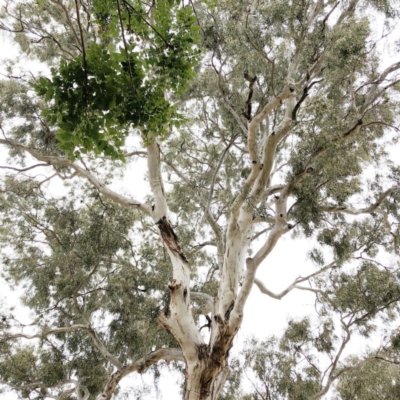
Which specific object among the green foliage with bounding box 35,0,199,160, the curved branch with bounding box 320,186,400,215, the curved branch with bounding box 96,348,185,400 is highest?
the curved branch with bounding box 320,186,400,215

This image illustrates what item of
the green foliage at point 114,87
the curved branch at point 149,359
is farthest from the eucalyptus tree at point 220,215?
the green foliage at point 114,87

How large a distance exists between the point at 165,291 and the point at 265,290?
1.93 metres

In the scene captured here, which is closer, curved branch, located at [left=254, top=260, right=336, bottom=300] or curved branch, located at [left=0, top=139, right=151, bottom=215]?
curved branch, located at [left=0, top=139, right=151, bottom=215]

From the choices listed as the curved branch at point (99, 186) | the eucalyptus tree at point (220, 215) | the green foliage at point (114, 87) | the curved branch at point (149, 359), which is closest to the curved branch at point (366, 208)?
the eucalyptus tree at point (220, 215)

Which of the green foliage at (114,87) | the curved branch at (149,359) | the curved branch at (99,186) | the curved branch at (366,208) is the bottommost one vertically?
the green foliage at (114,87)

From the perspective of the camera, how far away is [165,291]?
274 inches

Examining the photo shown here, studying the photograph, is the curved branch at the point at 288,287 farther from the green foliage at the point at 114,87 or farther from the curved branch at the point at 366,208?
the green foliage at the point at 114,87

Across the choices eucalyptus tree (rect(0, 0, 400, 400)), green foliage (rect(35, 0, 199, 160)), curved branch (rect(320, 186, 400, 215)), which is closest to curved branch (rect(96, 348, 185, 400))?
eucalyptus tree (rect(0, 0, 400, 400))

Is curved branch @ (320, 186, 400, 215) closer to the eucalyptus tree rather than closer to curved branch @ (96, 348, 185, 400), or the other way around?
the eucalyptus tree

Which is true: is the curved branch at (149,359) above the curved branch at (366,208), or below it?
below

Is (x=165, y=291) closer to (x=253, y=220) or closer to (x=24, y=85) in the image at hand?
(x=253, y=220)

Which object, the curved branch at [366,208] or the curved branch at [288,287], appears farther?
the curved branch at [288,287]

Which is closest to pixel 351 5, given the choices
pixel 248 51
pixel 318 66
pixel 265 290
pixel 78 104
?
pixel 318 66

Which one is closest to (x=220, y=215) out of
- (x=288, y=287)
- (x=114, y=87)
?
(x=288, y=287)
